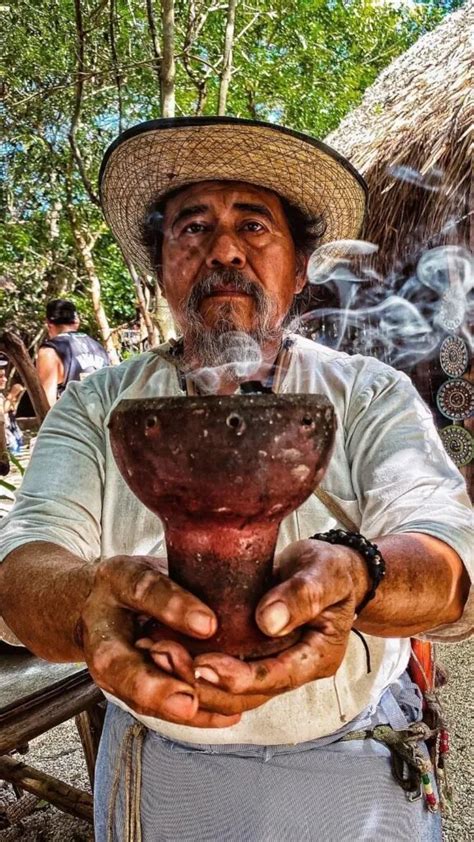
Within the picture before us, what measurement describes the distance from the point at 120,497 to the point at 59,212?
11.4 m

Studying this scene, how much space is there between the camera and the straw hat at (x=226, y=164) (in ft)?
6.45

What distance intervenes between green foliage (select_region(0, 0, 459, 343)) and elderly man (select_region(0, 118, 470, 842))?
5.13m

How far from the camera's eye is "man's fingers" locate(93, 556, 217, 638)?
2.89ft

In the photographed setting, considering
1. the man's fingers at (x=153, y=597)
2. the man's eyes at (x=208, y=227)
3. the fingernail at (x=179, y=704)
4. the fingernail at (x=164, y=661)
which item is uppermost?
the man's eyes at (x=208, y=227)

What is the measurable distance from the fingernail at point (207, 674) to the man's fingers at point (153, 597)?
0.04m

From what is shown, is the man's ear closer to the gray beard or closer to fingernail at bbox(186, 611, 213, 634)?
the gray beard

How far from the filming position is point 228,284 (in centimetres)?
186

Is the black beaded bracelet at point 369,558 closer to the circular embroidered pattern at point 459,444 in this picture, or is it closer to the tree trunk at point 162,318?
the circular embroidered pattern at point 459,444

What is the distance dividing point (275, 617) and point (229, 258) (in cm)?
125

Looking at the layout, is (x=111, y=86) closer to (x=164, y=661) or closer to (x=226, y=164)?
(x=226, y=164)

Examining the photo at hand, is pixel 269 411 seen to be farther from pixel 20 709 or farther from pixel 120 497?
pixel 20 709

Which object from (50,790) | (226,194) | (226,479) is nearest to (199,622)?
(226,479)

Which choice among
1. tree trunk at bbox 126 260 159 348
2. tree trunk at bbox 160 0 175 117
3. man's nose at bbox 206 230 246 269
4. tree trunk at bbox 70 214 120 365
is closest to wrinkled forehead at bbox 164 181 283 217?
man's nose at bbox 206 230 246 269

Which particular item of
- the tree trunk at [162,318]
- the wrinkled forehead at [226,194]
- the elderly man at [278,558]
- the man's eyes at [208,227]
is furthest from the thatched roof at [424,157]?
the man's eyes at [208,227]
